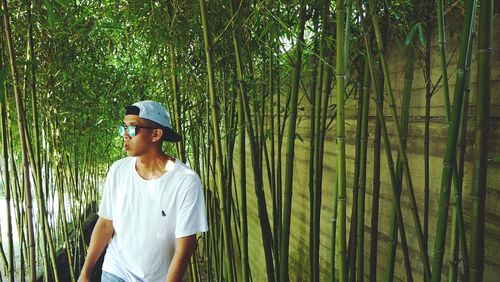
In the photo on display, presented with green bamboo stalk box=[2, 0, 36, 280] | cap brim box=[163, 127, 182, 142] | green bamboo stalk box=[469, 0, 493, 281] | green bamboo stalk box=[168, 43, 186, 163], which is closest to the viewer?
green bamboo stalk box=[469, 0, 493, 281]

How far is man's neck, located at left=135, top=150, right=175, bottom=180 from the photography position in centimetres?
171

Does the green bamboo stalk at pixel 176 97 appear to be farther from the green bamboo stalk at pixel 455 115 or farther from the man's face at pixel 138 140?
the green bamboo stalk at pixel 455 115

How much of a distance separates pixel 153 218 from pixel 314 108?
33.6 inches

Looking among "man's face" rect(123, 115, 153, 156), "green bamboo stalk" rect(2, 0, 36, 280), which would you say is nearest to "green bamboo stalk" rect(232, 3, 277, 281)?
"man's face" rect(123, 115, 153, 156)

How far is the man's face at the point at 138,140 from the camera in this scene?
1.72 meters

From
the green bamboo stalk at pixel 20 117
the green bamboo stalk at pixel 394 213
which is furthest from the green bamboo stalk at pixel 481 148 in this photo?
the green bamboo stalk at pixel 20 117

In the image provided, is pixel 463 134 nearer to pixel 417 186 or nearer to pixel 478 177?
pixel 478 177

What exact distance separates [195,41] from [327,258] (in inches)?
61.5

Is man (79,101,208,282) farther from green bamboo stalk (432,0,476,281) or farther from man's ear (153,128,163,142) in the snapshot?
green bamboo stalk (432,0,476,281)

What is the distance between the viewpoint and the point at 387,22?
178 centimetres

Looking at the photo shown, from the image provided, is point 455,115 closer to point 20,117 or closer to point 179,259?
point 179,259

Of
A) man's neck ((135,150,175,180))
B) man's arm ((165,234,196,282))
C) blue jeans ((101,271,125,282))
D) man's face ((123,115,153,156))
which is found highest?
man's face ((123,115,153,156))

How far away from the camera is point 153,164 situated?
5.65ft

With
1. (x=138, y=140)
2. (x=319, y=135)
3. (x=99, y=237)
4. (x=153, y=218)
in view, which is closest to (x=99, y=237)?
(x=99, y=237)
